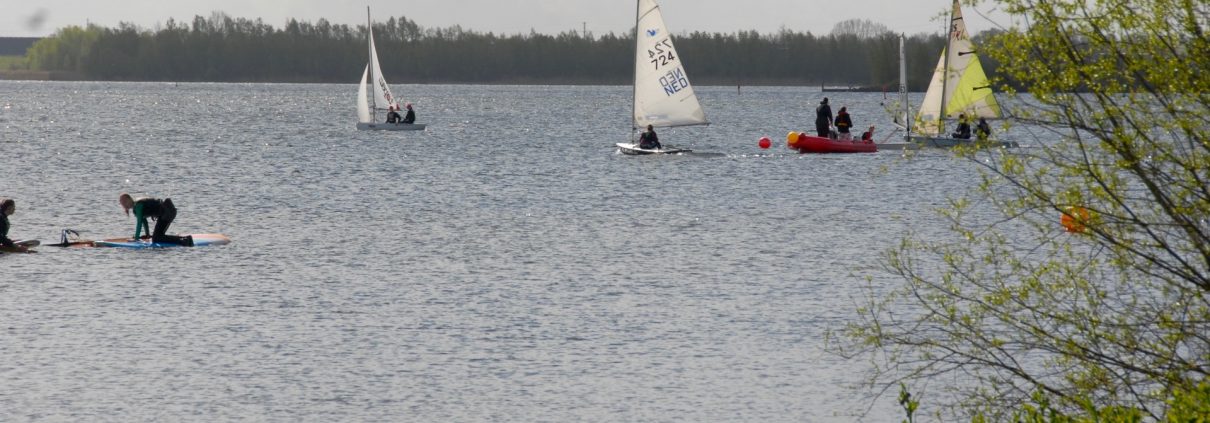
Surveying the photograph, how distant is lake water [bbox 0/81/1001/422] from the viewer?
1764cm

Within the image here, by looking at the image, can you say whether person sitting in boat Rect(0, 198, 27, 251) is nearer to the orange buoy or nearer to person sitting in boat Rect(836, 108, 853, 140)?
the orange buoy

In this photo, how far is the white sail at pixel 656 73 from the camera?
54750 millimetres

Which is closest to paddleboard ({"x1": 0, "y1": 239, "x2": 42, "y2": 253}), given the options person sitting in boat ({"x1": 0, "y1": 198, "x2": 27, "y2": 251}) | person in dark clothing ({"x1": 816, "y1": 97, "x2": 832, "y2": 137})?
person sitting in boat ({"x1": 0, "y1": 198, "x2": 27, "y2": 251})

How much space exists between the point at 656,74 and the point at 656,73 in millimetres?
34

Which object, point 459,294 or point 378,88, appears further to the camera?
A: point 378,88

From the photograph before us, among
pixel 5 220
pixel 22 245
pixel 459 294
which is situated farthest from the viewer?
pixel 22 245

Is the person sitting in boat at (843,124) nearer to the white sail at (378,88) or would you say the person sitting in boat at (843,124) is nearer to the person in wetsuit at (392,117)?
the white sail at (378,88)

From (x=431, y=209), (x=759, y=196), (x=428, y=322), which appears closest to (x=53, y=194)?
(x=431, y=209)

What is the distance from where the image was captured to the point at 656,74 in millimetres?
54938

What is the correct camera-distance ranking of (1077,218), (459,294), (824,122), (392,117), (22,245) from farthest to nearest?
(392,117) < (824,122) < (22,245) < (459,294) < (1077,218)

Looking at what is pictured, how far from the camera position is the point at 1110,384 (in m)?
11.7

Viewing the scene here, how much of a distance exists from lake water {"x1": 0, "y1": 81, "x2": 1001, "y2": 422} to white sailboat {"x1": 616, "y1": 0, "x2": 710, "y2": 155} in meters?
2.26

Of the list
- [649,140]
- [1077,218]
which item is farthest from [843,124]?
[1077,218]

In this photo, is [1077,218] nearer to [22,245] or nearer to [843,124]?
[22,245]
